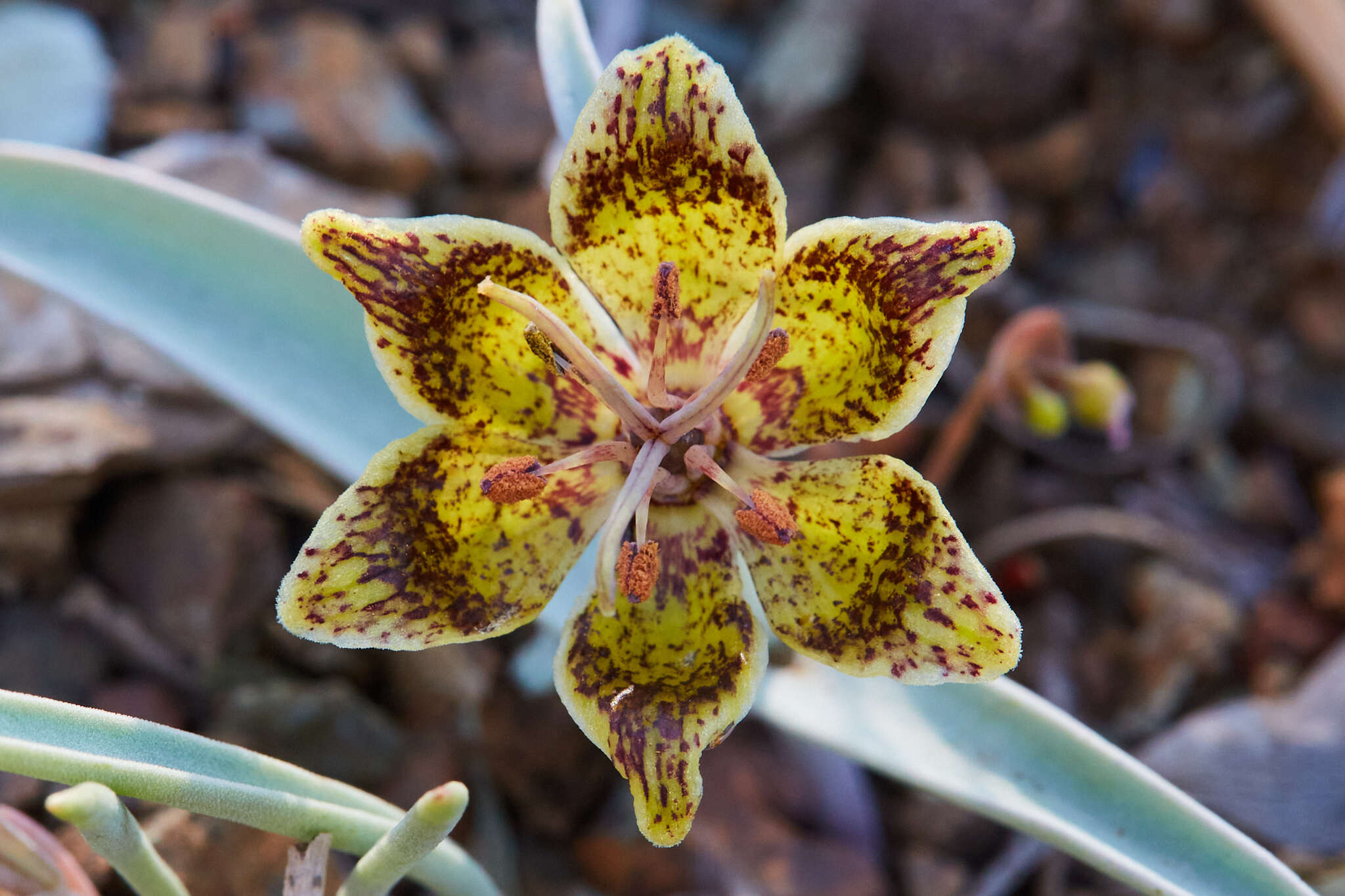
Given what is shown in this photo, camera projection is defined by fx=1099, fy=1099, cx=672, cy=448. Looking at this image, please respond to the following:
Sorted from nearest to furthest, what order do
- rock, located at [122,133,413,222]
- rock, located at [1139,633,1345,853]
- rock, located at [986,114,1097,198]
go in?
rock, located at [1139,633,1345,853] → rock, located at [122,133,413,222] → rock, located at [986,114,1097,198]

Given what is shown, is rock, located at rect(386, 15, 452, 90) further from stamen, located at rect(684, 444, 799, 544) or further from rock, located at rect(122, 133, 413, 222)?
stamen, located at rect(684, 444, 799, 544)

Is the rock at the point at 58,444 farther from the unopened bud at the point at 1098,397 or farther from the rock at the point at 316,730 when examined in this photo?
the unopened bud at the point at 1098,397

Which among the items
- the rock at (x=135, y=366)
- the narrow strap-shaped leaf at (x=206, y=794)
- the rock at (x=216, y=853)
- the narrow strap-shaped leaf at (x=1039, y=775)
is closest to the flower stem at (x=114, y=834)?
the narrow strap-shaped leaf at (x=206, y=794)

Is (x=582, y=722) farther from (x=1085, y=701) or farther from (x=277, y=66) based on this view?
(x=277, y=66)

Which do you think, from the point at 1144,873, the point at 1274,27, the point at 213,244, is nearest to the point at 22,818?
the point at 213,244

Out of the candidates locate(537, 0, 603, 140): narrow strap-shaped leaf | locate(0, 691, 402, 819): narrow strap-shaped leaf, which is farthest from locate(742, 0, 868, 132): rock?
locate(0, 691, 402, 819): narrow strap-shaped leaf

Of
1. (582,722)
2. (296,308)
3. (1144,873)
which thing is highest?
(296,308)
